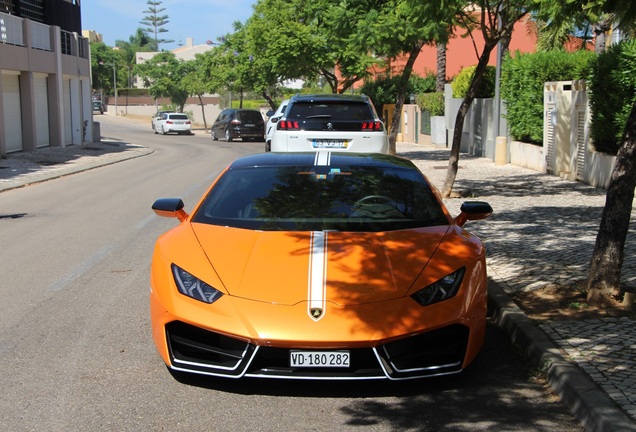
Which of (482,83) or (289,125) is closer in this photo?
(289,125)

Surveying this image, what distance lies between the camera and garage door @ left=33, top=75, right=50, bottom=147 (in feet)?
97.5

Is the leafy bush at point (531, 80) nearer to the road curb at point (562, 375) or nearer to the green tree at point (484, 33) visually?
the green tree at point (484, 33)

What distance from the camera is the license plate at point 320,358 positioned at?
449cm

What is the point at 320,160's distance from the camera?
254 inches

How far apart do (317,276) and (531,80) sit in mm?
17750

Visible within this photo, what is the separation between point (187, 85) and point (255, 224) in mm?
66696

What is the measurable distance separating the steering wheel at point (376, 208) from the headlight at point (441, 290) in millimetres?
947

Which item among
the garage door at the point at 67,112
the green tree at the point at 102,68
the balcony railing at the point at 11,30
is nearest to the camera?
the balcony railing at the point at 11,30

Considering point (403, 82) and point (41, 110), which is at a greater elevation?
point (403, 82)

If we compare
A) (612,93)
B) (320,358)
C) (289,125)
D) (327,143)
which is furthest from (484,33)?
(320,358)

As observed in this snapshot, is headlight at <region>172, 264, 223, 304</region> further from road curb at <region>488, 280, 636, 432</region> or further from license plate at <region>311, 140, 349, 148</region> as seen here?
license plate at <region>311, 140, 349, 148</region>

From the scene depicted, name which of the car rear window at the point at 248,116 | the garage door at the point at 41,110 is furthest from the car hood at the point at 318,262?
the car rear window at the point at 248,116

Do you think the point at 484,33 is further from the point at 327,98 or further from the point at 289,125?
the point at 289,125

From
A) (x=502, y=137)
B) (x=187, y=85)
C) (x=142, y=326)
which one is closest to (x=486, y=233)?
(x=142, y=326)
